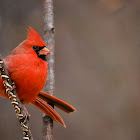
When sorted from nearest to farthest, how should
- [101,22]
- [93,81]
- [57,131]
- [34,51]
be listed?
[34,51] < [57,131] < [93,81] < [101,22]

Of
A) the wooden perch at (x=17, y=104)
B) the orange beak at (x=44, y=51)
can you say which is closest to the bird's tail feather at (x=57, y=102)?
the orange beak at (x=44, y=51)

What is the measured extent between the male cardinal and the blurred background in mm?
995

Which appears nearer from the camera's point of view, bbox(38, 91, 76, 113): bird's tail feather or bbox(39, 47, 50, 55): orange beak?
bbox(39, 47, 50, 55): orange beak

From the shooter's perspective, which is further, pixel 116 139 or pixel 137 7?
pixel 137 7

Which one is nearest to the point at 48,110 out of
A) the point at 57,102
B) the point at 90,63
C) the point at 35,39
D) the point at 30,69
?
the point at 57,102

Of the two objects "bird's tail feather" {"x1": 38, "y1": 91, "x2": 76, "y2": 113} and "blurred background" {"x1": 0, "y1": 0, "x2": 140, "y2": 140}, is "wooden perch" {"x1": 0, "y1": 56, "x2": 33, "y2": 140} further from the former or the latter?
"blurred background" {"x1": 0, "y1": 0, "x2": 140, "y2": 140}

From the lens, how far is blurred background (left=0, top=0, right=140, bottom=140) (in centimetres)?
273

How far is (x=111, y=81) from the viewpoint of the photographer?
9.34 feet

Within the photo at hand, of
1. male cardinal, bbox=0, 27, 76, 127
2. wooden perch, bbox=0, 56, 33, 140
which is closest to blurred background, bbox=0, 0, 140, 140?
male cardinal, bbox=0, 27, 76, 127

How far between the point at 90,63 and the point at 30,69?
4.73 feet

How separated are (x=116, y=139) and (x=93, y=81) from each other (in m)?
0.61

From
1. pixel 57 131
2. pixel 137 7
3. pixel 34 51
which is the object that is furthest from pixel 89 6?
pixel 34 51

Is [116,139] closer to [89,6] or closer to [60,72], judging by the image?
[60,72]

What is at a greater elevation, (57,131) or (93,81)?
(93,81)
